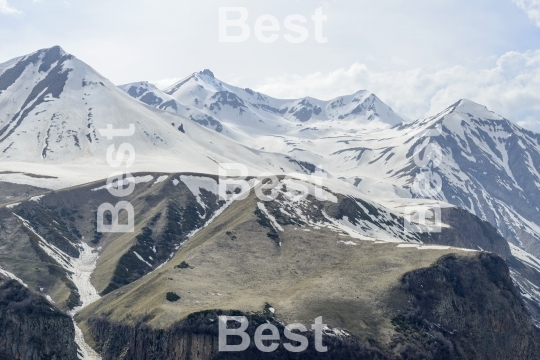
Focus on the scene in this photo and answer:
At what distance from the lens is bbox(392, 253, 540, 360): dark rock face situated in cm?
13662

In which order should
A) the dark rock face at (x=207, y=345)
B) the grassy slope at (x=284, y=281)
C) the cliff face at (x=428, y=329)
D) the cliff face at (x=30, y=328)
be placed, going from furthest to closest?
the grassy slope at (x=284, y=281) < the cliff face at (x=428, y=329) < the dark rock face at (x=207, y=345) < the cliff face at (x=30, y=328)

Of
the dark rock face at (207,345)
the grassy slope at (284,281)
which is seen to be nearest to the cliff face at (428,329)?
the dark rock face at (207,345)

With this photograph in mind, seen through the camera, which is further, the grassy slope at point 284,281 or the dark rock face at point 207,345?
the grassy slope at point 284,281

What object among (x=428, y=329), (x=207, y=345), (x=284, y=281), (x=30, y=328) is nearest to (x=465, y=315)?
(x=428, y=329)

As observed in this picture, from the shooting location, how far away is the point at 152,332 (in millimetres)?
129250

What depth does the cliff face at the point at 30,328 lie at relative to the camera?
12162cm

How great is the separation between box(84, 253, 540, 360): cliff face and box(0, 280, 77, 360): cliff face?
13526 millimetres

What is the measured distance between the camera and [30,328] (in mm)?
124375

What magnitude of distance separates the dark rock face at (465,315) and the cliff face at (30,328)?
74.1 m

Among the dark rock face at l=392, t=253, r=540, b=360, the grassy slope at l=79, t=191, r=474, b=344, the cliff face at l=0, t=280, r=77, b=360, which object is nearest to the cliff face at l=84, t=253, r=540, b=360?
the dark rock face at l=392, t=253, r=540, b=360

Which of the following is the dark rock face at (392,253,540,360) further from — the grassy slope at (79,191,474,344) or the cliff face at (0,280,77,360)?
the cliff face at (0,280,77,360)

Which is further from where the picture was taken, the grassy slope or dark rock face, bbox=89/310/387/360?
the grassy slope

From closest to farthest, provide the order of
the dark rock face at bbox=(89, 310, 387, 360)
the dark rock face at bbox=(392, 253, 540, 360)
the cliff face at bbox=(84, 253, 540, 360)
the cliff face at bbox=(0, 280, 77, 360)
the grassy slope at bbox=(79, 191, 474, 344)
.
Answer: the cliff face at bbox=(0, 280, 77, 360), the dark rock face at bbox=(89, 310, 387, 360), the cliff face at bbox=(84, 253, 540, 360), the grassy slope at bbox=(79, 191, 474, 344), the dark rock face at bbox=(392, 253, 540, 360)

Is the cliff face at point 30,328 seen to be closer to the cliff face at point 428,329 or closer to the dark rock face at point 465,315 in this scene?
the cliff face at point 428,329
